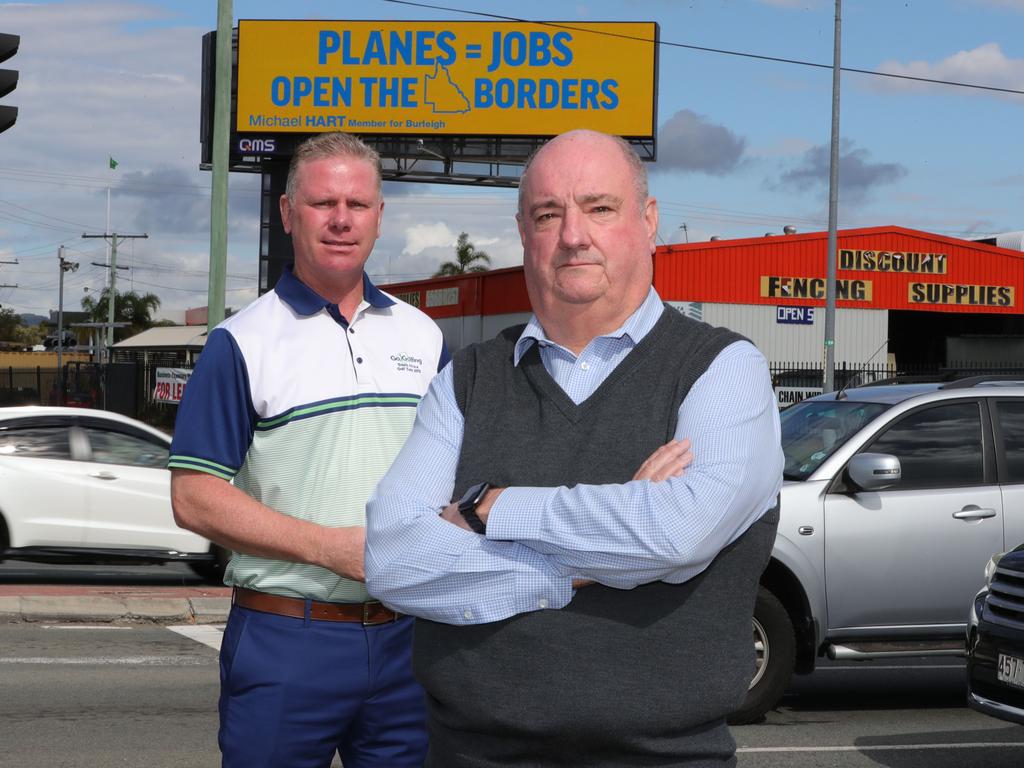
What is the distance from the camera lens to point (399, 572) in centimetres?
237

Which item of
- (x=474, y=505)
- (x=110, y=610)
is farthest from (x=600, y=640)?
(x=110, y=610)

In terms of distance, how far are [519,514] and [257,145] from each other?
123ft

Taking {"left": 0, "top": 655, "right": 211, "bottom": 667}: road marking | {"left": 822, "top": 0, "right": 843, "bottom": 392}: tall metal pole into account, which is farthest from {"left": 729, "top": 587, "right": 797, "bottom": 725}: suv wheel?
{"left": 822, "top": 0, "right": 843, "bottom": 392}: tall metal pole

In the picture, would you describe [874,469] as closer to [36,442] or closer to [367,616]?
[367,616]

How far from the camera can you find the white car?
1215 cm

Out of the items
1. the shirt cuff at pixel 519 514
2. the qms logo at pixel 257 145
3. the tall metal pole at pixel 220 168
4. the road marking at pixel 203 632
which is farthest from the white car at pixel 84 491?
the qms logo at pixel 257 145

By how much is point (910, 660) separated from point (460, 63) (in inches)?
1198

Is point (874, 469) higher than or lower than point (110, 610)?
higher

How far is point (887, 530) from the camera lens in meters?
7.44

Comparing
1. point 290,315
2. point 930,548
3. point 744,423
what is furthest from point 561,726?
point 930,548

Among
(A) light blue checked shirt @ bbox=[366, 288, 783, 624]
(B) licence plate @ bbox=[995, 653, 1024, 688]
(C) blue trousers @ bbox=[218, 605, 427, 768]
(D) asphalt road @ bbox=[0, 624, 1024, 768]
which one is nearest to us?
(A) light blue checked shirt @ bbox=[366, 288, 783, 624]

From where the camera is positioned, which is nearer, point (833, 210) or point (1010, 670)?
Result: point (1010, 670)

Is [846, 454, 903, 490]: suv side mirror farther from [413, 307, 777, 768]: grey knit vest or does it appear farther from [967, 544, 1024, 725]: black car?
[413, 307, 777, 768]: grey knit vest

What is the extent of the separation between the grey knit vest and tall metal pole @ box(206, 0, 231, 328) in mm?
12169
